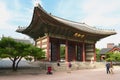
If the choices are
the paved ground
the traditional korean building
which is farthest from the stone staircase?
the paved ground

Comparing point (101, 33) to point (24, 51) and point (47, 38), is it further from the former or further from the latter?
point (24, 51)

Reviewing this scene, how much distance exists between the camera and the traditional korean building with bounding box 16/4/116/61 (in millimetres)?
24234

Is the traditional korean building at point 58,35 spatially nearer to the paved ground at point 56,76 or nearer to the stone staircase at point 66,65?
the stone staircase at point 66,65

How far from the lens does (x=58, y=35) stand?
26922mm

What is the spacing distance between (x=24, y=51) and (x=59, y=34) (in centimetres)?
831

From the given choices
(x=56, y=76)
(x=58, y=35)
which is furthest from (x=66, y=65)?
(x=56, y=76)

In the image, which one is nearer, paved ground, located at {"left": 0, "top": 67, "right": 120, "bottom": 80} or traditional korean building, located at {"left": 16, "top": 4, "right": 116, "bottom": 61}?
paved ground, located at {"left": 0, "top": 67, "right": 120, "bottom": 80}

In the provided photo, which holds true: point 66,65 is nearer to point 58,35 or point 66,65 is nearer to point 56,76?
point 58,35

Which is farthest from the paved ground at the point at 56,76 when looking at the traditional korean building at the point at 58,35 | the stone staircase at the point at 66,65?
the traditional korean building at the point at 58,35

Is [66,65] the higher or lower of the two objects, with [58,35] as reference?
A: lower

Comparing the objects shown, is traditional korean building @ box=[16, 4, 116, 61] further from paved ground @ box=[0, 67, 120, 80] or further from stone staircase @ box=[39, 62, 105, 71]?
paved ground @ box=[0, 67, 120, 80]

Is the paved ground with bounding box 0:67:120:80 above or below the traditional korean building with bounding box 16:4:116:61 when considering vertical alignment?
below

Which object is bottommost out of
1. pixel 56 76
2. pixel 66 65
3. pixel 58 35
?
pixel 56 76

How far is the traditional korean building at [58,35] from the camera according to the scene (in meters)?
24.2
